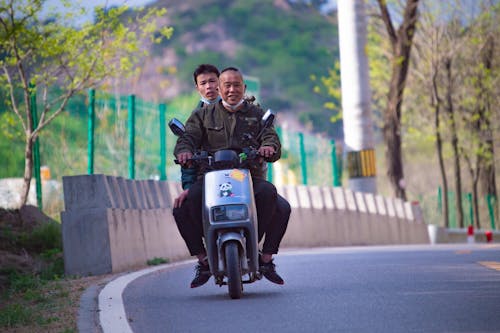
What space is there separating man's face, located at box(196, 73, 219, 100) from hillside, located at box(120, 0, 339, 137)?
326 feet

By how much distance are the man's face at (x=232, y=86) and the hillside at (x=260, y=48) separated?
10153 cm

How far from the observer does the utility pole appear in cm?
2500

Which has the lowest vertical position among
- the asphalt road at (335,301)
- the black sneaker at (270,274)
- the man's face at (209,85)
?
the asphalt road at (335,301)

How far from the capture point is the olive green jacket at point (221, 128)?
10203mm

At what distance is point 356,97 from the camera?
2531 cm

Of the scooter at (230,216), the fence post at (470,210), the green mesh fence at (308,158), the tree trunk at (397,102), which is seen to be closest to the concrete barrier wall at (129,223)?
the green mesh fence at (308,158)

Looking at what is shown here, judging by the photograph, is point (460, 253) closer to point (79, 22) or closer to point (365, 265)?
point (365, 265)

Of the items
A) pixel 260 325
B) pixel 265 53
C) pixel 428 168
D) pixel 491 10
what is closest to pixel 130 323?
pixel 260 325

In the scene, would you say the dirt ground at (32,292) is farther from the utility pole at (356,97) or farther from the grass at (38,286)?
the utility pole at (356,97)

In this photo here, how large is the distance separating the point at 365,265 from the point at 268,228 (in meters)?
3.17

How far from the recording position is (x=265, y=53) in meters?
141

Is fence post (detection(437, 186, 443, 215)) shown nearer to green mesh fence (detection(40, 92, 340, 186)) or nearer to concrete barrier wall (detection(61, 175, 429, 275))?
concrete barrier wall (detection(61, 175, 429, 275))

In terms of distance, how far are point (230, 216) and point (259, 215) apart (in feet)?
2.07

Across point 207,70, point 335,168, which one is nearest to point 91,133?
point 207,70
